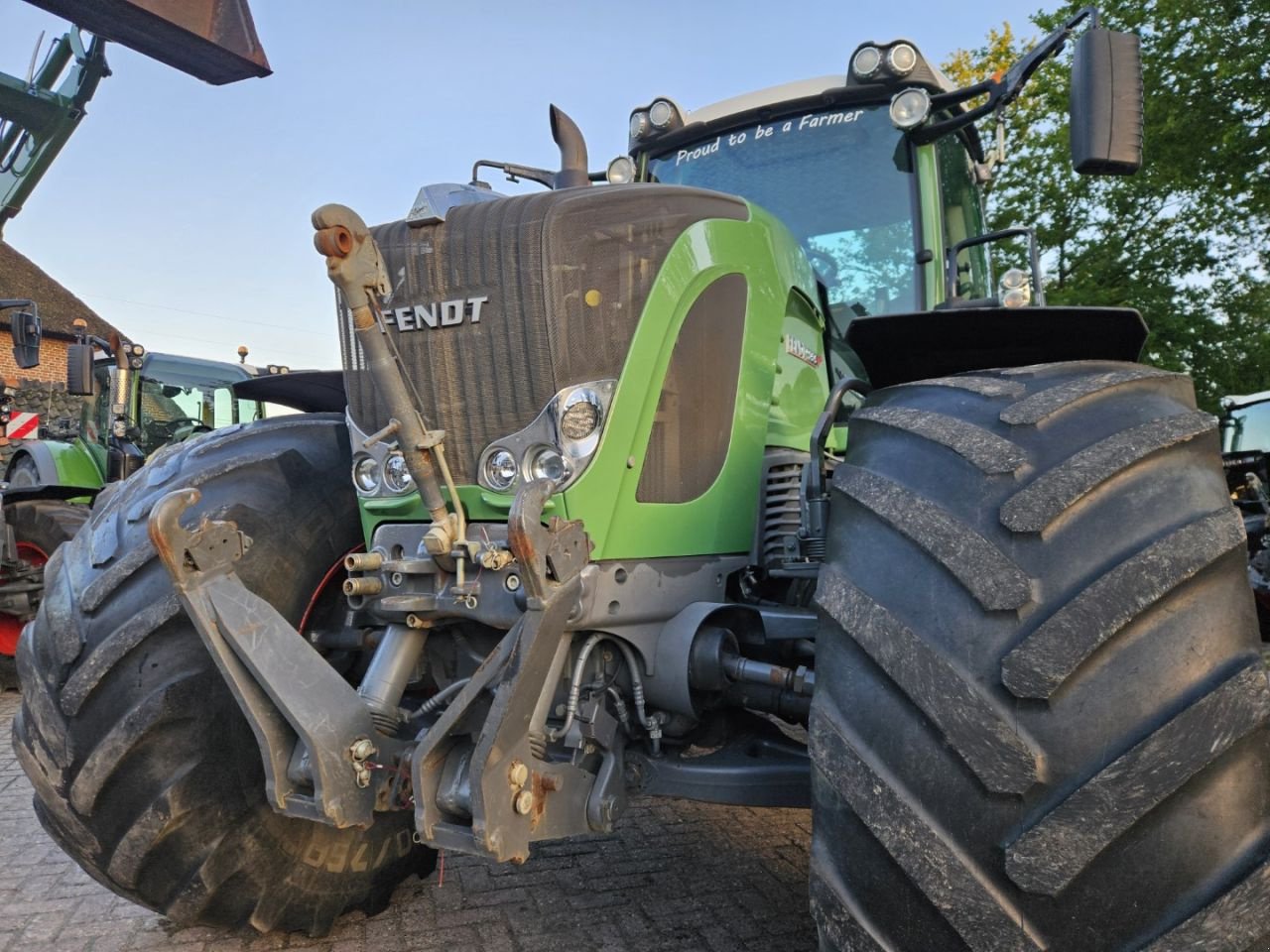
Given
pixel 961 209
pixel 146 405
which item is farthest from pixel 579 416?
pixel 146 405

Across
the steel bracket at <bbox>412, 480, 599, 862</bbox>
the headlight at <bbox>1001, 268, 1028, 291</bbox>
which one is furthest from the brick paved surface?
the headlight at <bbox>1001, 268, 1028, 291</bbox>

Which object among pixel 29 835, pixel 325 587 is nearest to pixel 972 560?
pixel 325 587

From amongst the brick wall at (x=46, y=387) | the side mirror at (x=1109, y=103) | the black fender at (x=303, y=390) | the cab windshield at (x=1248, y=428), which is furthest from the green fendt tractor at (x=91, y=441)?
the brick wall at (x=46, y=387)

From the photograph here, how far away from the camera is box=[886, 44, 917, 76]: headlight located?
11.0 ft

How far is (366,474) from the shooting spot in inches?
94.7

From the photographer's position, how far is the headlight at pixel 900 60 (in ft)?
11.0

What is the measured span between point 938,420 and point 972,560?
346 mm

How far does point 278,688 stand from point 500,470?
0.66 meters

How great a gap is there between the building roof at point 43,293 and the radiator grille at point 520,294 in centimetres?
3233

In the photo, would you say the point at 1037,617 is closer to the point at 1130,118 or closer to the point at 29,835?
the point at 1130,118

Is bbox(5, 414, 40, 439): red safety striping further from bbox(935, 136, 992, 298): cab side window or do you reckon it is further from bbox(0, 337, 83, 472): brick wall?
bbox(935, 136, 992, 298): cab side window

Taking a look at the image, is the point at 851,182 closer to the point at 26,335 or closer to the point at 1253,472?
the point at 1253,472

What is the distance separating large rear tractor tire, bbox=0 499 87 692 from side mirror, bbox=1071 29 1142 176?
22.0 ft

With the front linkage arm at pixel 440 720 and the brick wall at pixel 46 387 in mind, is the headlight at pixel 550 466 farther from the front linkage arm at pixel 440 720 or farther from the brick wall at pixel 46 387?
the brick wall at pixel 46 387
